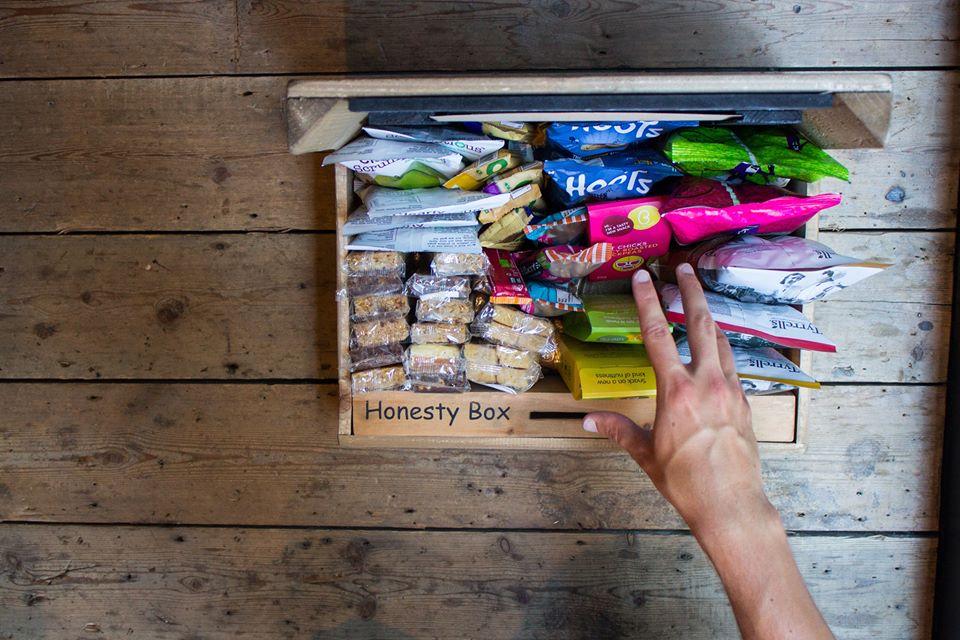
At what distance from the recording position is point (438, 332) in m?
0.86

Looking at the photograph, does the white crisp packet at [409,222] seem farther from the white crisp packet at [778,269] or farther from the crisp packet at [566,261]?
the white crisp packet at [778,269]

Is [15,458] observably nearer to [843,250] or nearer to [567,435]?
[567,435]

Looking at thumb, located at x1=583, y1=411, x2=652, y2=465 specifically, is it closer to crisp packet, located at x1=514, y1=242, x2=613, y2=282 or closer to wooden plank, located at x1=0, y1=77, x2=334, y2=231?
crisp packet, located at x1=514, y1=242, x2=613, y2=282

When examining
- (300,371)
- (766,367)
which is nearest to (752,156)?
(766,367)

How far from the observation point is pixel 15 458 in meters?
1.09

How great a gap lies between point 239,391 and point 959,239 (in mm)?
1209

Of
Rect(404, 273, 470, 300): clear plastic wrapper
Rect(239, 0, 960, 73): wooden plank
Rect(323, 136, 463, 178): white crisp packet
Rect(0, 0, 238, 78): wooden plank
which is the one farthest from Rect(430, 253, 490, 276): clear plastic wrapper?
Rect(0, 0, 238, 78): wooden plank

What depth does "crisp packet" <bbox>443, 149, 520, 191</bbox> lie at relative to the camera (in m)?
0.82

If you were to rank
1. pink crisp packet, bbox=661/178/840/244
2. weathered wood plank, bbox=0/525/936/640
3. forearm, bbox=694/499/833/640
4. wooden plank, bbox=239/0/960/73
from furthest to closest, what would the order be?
weathered wood plank, bbox=0/525/936/640, wooden plank, bbox=239/0/960/73, pink crisp packet, bbox=661/178/840/244, forearm, bbox=694/499/833/640

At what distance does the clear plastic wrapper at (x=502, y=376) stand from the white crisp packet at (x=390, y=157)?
269 mm

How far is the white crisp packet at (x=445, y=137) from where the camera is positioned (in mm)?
788

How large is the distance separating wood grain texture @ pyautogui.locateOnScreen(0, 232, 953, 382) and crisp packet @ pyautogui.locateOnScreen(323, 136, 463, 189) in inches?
9.5

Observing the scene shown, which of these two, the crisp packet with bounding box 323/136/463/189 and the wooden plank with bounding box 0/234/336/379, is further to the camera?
the wooden plank with bounding box 0/234/336/379

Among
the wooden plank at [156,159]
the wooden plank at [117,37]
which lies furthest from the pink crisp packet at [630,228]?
the wooden plank at [117,37]
